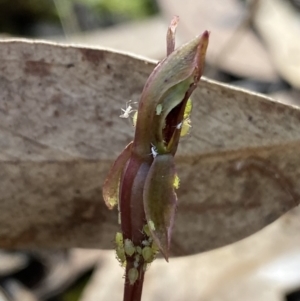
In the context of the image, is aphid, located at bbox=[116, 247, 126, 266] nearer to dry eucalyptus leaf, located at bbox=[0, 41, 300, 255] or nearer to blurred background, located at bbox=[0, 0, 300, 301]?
dry eucalyptus leaf, located at bbox=[0, 41, 300, 255]

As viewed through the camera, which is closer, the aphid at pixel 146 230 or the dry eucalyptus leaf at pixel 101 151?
the aphid at pixel 146 230

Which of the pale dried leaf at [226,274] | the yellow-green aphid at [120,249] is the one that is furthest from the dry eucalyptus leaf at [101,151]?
the pale dried leaf at [226,274]

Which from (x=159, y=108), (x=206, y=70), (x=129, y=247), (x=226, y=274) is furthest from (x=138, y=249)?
(x=206, y=70)

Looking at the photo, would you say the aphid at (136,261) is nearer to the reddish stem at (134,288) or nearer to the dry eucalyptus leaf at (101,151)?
the reddish stem at (134,288)

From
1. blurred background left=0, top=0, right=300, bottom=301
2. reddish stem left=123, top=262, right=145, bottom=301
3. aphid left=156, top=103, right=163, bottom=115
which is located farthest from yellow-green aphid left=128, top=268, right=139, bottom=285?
blurred background left=0, top=0, right=300, bottom=301

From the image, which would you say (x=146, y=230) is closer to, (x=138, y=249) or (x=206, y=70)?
(x=138, y=249)

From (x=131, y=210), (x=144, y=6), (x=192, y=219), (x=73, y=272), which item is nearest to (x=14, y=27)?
(x=144, y=6)

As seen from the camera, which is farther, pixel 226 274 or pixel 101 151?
pixel 226 274
